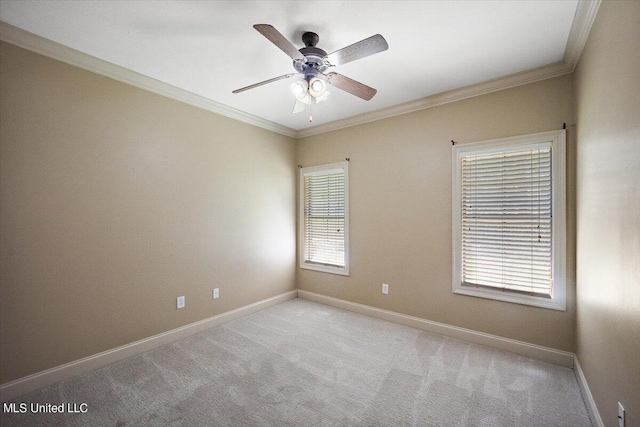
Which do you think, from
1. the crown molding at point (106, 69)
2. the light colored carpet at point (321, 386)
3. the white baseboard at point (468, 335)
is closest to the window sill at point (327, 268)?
the white baseboard at point (468, 335)

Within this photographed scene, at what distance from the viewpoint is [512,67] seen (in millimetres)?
2520

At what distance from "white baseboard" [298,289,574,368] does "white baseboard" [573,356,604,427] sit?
14 cm

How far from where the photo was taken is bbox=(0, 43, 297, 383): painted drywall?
6.85ft

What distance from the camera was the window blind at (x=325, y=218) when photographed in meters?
4.07

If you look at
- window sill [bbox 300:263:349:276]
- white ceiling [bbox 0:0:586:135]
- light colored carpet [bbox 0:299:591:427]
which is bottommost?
light colored carpet [bbox 0:299:591:427]

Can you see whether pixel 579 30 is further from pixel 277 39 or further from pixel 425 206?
pixel 277 39

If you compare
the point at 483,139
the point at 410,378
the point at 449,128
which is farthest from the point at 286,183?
the point at 410,378

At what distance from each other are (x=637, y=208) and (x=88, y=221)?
146 inches

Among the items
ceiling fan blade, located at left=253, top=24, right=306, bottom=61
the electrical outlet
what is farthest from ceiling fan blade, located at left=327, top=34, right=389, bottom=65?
the electrical outlet

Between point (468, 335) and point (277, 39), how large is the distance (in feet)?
10.7

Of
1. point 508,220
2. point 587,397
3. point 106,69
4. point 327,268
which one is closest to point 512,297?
point 508,220

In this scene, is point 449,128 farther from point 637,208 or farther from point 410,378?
point 410,378

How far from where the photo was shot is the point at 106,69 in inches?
98.3

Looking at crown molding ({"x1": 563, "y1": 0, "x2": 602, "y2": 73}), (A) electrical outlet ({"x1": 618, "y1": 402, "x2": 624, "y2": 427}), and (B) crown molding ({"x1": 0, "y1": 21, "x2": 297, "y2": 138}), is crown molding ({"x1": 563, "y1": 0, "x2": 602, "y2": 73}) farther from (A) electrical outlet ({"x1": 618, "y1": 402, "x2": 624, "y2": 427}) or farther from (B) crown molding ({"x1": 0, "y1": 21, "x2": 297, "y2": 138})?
(B) crown molding ({"x1": 0, "y1": 21, "x2": 297, "y2": 138})
